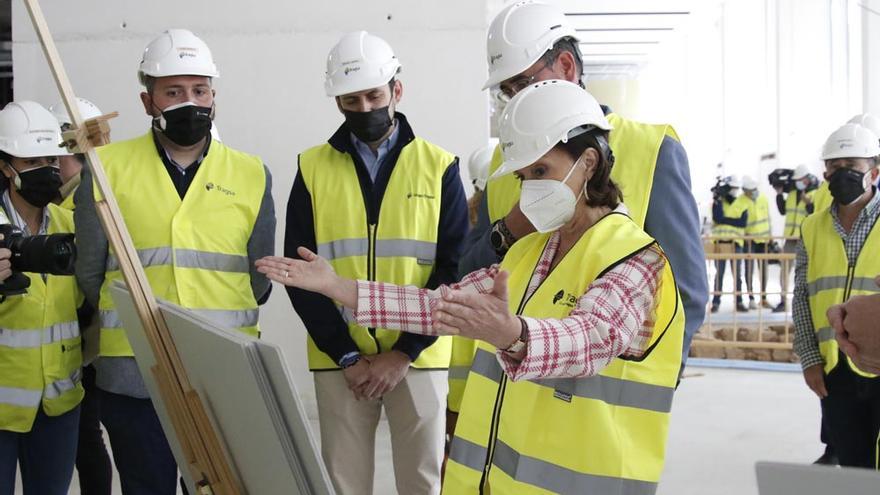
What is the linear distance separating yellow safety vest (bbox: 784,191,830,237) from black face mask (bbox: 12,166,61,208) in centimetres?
1140

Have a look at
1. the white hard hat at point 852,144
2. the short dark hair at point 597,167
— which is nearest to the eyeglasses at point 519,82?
the short dark hair at point 597,167

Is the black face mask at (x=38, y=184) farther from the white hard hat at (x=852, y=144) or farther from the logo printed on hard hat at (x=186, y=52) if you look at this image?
the white hard hat at (x=852, y=144)

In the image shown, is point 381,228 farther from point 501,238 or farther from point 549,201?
point 549,201

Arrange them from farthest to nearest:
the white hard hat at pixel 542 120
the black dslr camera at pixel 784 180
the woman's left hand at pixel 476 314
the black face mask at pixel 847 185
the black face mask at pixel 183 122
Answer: the black dslr camera at pixel 784 180 → the black face mask at pixel 847 185 → the black face mask at pixel 183 122 → the white hard hat at pixel 542 120 → the woman's left hand at pixel 476 314

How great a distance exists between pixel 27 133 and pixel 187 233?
0.83m

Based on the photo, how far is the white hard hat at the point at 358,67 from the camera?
3.11 metres

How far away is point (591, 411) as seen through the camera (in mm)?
1709

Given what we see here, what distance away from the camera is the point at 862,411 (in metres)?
3.74

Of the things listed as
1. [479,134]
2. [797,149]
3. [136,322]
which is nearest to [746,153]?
[797,149]

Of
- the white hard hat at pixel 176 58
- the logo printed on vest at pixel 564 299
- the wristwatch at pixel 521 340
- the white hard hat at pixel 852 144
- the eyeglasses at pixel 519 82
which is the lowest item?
the wristwatch at pixel 521 340

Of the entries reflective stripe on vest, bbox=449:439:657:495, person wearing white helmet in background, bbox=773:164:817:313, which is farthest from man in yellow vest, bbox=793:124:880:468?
person wearing white helmet in background, bbox=773:164:817:313

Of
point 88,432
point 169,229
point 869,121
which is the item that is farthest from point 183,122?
point 869,121

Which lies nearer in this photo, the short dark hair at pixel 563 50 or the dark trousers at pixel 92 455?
the short dark hair at pixel 563 50

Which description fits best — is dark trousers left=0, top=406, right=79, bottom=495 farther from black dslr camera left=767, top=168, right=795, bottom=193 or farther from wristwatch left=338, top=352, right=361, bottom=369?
black dslr camera left=767, top=168, right=795, bottom=193
